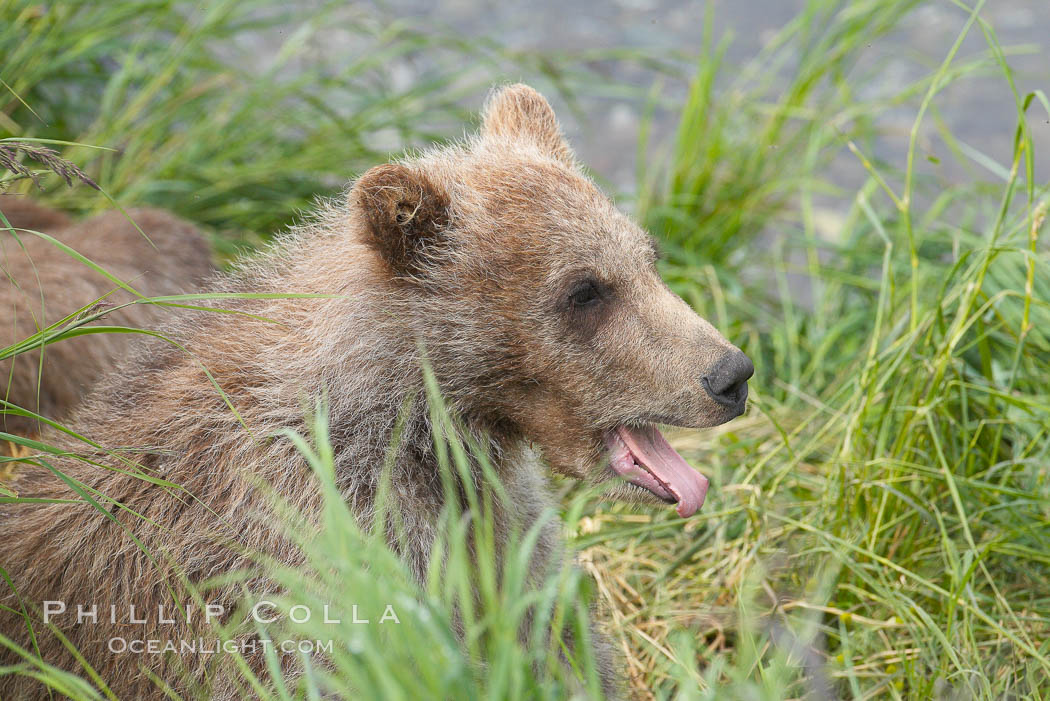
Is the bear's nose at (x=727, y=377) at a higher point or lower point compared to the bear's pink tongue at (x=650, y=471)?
higher

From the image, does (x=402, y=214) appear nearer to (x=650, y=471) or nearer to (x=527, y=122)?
(x=527, y=122)

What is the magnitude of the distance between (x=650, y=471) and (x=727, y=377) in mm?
412

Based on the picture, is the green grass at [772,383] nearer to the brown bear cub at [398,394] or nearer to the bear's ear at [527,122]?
the brown bear cub at [398,394]

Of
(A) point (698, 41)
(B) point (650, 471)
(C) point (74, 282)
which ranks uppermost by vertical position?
(C) point (74, 282)

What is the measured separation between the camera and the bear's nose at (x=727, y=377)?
3.13 metres

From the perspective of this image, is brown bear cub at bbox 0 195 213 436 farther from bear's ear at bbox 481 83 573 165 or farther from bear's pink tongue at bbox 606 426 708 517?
bear's pink tongue at bbox 606 426 708 517

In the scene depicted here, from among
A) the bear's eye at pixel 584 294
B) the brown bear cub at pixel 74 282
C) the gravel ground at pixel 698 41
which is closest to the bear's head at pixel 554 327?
the bear's eye at pixel 584 294

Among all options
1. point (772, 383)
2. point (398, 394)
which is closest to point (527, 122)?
point (398, 394)

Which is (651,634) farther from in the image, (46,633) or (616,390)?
(46,633)

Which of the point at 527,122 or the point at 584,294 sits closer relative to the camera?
the point at 584,294

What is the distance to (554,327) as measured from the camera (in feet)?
10.6

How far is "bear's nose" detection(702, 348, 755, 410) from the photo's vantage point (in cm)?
313

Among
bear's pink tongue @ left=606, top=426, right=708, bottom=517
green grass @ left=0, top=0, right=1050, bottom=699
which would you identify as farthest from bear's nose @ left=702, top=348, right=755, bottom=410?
green grass @ left=0, top=0, right=1050, bottom=699

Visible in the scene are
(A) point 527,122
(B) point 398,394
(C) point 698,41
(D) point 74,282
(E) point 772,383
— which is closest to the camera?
(B) point 398,394
